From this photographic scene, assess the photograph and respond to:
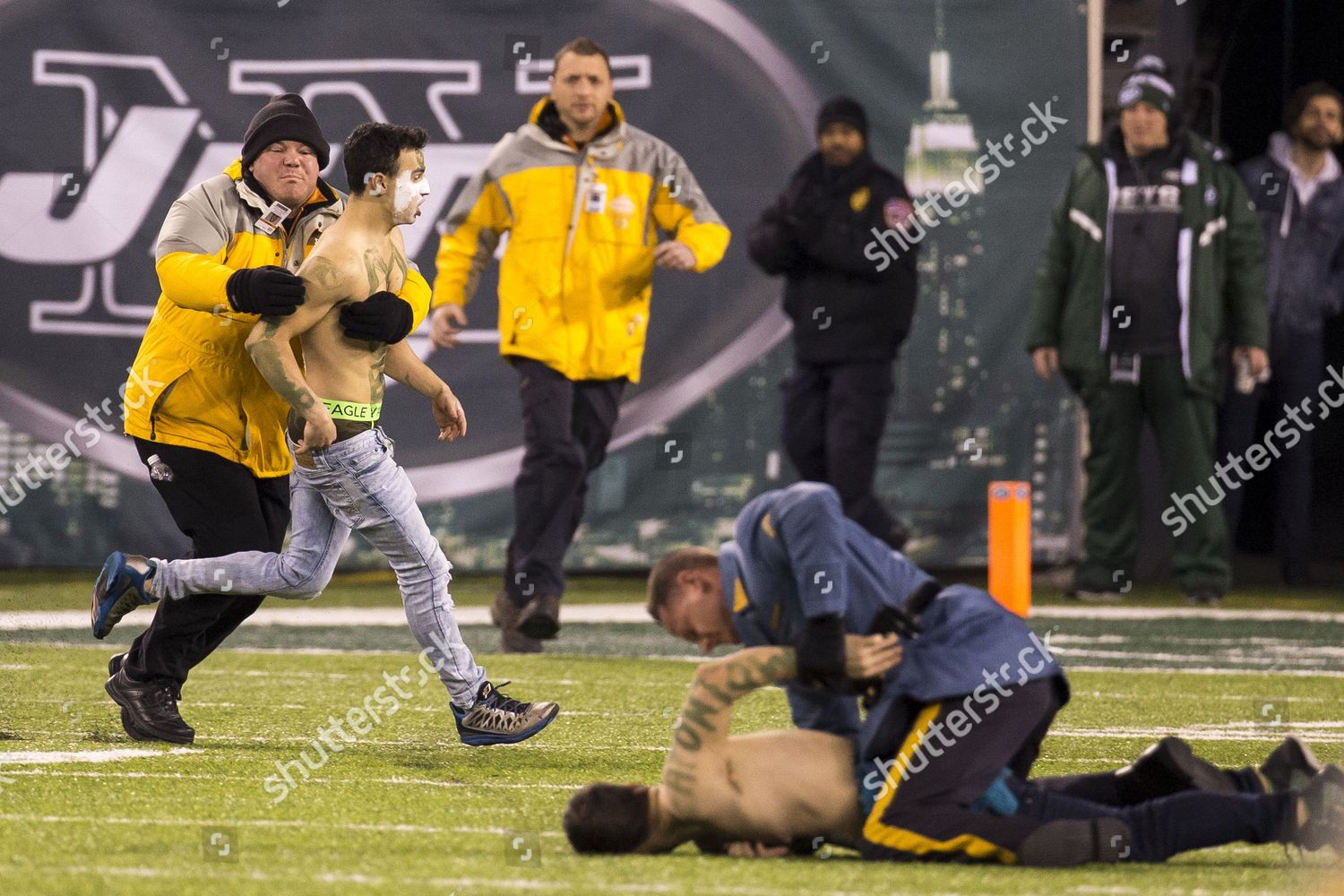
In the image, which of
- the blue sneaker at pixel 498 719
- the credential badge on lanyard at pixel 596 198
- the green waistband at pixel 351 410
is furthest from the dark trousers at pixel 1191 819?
the credential badge on lanyard at pixel 596 198

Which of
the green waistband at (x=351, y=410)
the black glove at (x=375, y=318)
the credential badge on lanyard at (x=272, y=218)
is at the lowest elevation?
the green waistband at (x=351, y=410)

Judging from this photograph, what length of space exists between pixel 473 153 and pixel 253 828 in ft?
25.5

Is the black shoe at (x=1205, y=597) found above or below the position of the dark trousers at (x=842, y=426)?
below

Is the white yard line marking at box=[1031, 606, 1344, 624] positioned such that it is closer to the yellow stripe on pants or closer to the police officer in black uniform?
the police officer in black uniform

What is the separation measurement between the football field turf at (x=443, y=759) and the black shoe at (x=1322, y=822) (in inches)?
2.7

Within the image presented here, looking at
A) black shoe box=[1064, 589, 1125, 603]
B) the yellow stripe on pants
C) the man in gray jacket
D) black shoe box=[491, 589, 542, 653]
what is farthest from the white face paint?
the man in gray jacket

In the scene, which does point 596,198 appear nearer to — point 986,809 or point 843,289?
point 843,289

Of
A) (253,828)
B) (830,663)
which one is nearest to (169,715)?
(253,828)

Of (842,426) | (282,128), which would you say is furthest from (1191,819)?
(842,426)

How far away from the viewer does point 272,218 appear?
19.8 feet

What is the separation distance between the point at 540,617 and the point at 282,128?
322 cm

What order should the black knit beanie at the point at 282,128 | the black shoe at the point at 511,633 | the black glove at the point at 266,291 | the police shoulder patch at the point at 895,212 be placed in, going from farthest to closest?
the police shoulder patch at the point at 895,212
the black shoe at the point at 511,633
the black knit beanie at the point at 282,128
the black glove at the point at 266,291

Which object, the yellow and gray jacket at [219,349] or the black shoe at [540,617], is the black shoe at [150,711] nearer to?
the yellow and gray jacket at [219,349]

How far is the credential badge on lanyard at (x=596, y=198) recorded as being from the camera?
888 cm
